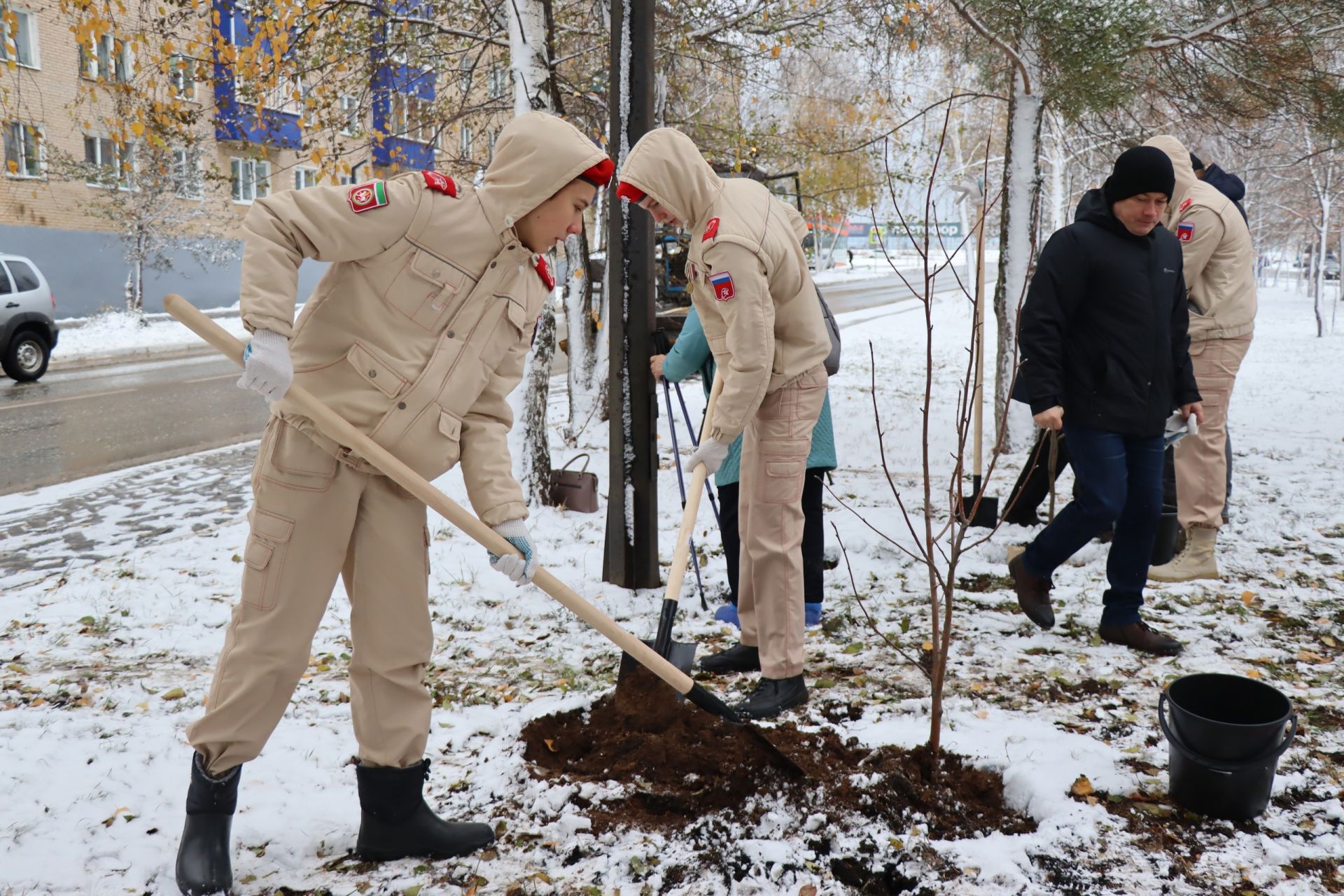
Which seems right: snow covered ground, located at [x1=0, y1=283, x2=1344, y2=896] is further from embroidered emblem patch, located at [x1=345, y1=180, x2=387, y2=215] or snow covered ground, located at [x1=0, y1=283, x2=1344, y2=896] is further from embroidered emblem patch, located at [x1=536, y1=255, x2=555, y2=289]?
embroidered emblem patch, located at [x1=345, y1=180, x2=387, y2=215]

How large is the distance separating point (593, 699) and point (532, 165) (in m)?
2.04

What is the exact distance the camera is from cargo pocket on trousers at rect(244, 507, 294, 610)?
254 centimetres

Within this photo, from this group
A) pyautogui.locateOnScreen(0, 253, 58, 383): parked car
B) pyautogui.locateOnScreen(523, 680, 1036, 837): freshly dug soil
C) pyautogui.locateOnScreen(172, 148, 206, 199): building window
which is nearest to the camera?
pyautogui.locateOnScreen(523, 680, 1036, 837): freshly dug soil

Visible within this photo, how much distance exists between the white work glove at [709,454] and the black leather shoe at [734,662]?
939mm

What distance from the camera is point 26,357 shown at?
13570 millimetres

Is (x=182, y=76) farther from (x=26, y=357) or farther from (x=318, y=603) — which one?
(x=26, y=357)

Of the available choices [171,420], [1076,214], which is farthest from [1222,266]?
[171,420]

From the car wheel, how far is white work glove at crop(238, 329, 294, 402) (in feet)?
44.2

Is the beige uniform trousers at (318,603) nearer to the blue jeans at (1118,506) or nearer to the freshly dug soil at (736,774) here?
the freshly dug soil at (736,774)

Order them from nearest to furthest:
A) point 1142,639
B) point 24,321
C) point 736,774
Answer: point 736,774
point 1142,639
point 24,321

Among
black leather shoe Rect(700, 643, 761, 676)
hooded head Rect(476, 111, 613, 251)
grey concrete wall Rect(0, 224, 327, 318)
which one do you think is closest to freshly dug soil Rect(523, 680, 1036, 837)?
black leather shoe Rect(700, 643, 761, 676)

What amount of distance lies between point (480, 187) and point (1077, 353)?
2.68 metres

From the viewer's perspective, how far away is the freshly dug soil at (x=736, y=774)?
2.87 m

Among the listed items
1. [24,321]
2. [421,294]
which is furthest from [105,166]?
[421,294]
